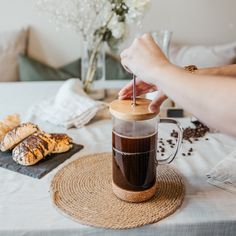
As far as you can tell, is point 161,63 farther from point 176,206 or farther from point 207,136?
point 207,136

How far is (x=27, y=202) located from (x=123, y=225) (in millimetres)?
225

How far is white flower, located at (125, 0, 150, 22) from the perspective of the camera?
48.9 inches

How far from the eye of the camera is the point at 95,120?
1.26 metres

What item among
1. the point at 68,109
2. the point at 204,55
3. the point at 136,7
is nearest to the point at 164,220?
the point at 68,109

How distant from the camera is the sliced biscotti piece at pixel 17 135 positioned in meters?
0.95

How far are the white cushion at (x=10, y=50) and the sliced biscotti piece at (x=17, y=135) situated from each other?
1.40 meters

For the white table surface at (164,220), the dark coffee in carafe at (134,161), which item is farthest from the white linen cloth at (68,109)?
the dark coffee in carafe at (134,161)

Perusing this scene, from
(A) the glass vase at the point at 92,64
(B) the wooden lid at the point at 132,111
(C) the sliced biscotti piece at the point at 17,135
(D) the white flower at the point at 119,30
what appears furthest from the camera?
(A) the glass vase at the point at 92,64

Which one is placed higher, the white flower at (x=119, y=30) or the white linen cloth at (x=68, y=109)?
the white flower at (x=119, y=30)

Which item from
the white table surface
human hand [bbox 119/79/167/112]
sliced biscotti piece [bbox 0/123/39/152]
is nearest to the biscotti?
sliced biscotti piece [bbox 0/123/39/152]

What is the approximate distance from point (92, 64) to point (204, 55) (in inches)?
39.0

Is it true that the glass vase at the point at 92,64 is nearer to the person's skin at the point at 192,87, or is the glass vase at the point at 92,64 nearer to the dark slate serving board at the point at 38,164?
the dark slate serving board at the point at 38,164

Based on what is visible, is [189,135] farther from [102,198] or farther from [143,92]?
[102,198]

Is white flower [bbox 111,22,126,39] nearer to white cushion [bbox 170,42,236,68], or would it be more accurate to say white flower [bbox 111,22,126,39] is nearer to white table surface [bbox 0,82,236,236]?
white table surface [bbox 0,82,236,236]
